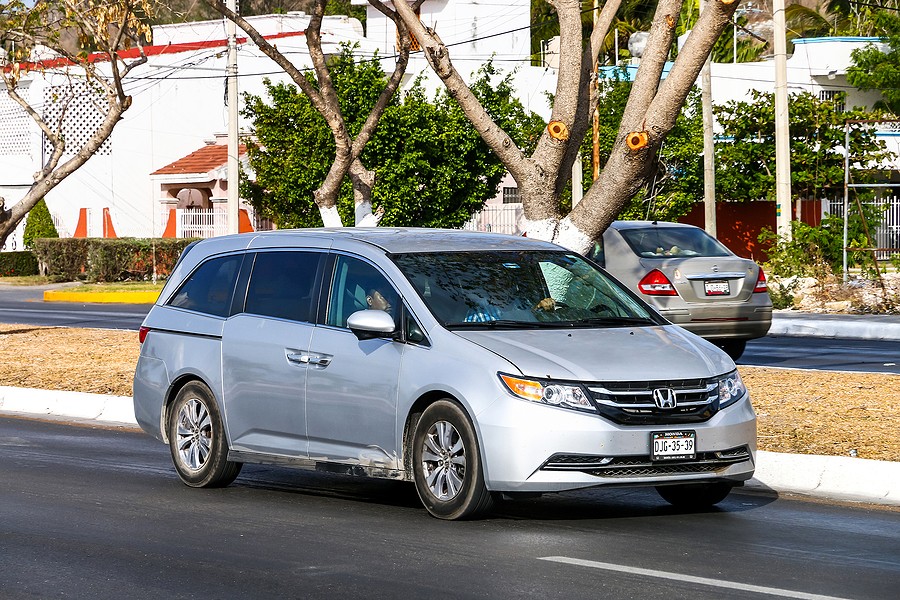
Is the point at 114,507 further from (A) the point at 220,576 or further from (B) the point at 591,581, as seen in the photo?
(B) the point at 591,581

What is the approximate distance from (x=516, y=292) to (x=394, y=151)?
99.8ft

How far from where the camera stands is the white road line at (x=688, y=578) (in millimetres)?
6340

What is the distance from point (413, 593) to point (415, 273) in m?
2.83

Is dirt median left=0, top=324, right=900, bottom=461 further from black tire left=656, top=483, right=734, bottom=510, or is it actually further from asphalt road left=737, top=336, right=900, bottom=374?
asphalt road left=737, top=336, right=900, bottom=374

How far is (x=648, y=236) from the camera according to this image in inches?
688

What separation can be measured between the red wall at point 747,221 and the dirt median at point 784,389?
2902cm

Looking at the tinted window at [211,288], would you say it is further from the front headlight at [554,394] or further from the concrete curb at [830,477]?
the concrete curb at [830,477]

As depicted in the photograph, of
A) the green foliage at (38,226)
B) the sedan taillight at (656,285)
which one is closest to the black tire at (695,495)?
the sedan taillight at (656,285)

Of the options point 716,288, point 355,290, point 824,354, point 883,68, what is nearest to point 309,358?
point 355,290

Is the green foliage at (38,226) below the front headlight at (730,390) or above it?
above

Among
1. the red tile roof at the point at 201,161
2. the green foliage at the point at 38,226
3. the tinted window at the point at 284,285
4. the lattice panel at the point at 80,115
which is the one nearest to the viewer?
the tinted window at the point at 284,285

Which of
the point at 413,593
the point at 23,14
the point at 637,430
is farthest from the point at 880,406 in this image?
the point at 23,14

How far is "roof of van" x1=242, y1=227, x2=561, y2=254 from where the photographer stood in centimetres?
919

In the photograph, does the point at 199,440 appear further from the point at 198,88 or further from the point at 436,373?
the point at 198,88
